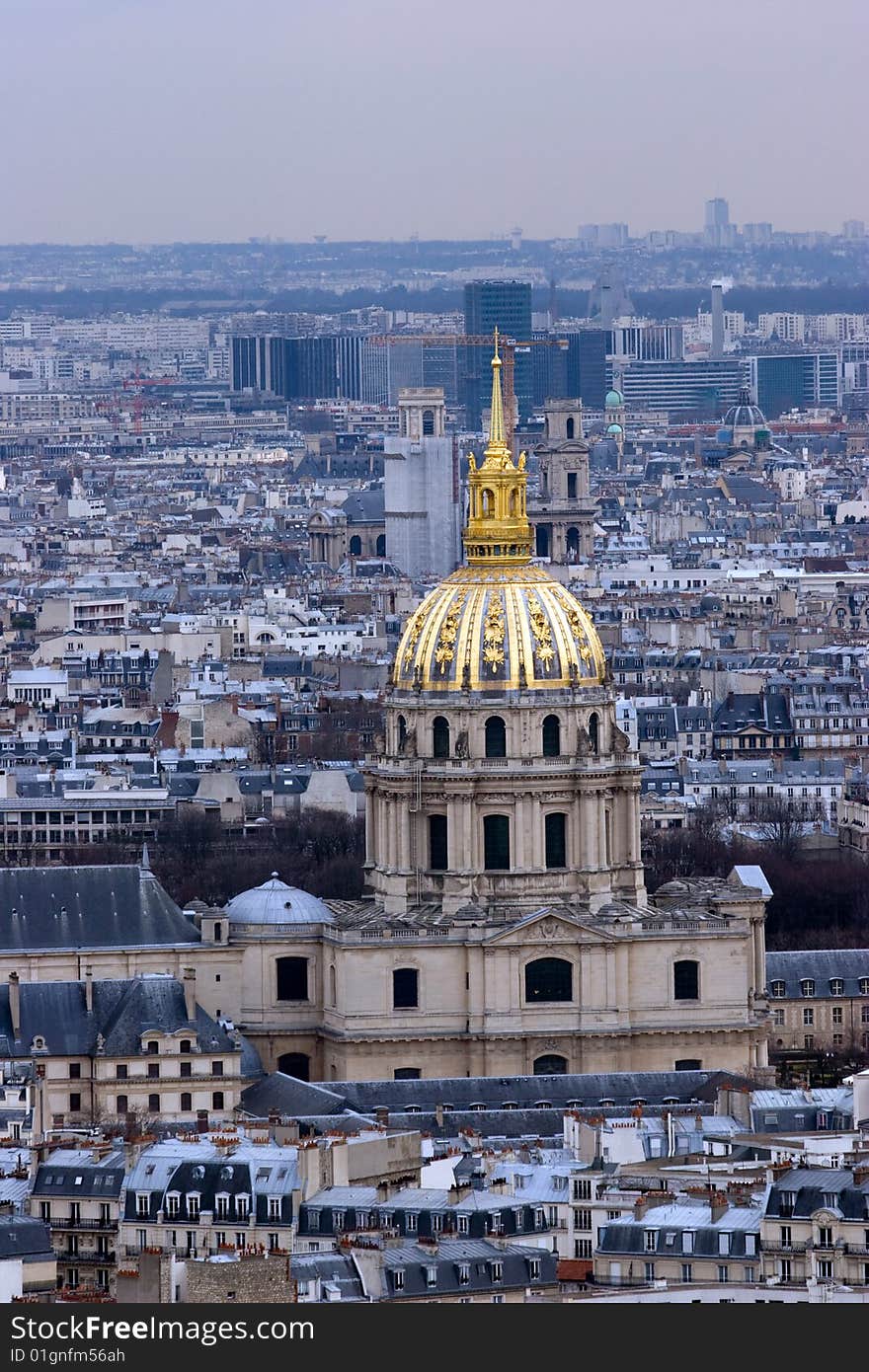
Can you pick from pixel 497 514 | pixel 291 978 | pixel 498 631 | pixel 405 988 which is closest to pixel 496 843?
pixel 405 988

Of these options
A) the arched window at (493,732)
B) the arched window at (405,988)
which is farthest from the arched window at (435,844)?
the arched window at (405,988)

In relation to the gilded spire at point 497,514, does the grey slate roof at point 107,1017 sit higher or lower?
lower

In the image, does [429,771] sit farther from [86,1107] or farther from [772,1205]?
[772,1205]

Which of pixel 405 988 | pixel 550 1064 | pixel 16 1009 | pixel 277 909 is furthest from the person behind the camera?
pixel 277 909

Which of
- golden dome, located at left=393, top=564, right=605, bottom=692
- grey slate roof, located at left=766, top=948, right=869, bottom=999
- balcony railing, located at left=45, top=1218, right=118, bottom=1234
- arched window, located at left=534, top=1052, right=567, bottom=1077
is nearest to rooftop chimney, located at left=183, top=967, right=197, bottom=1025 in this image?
arched window, located at left=534, top=1052, right=567, bottom=1077

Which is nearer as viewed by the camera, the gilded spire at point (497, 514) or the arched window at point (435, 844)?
the arched window at point (435, 844)

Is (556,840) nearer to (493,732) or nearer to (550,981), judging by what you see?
(493,732)

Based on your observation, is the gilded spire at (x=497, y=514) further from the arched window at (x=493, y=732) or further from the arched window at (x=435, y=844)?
the arched window at (x=435, y=844)
